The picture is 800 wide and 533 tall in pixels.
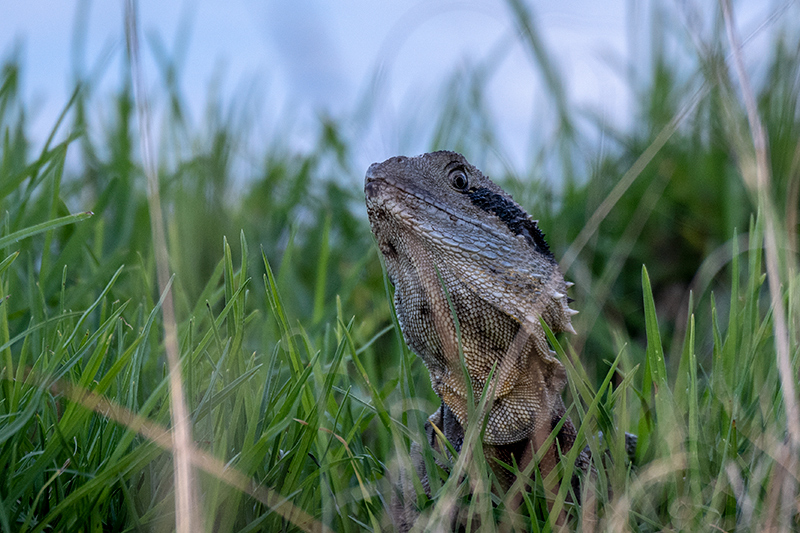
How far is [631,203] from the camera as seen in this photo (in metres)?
5.07

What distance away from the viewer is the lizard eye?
2.51 meters

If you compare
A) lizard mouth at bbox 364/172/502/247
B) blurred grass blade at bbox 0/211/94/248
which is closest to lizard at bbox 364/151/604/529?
lizard mouth at bbox 364/172/502/247

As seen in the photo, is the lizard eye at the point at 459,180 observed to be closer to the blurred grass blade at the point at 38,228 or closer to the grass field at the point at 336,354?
the grass field at the point at 336,354

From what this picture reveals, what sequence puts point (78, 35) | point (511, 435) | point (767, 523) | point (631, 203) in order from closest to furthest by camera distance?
point (767, 523), point (511, 435), point (78, 35), point (631, 203)

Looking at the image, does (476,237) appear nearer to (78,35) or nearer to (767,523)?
(767,523)

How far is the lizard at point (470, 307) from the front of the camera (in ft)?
7.55

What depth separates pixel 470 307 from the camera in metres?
2.30

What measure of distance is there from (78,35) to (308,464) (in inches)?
136

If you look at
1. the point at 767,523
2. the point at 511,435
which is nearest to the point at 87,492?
the point at 511,435

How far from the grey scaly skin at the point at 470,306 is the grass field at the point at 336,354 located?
172 mm

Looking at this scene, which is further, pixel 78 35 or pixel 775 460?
pixel 78 35

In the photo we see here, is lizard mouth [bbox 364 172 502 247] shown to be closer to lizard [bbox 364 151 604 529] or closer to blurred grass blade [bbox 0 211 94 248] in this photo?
lizard [bbox 364 151 604 529]

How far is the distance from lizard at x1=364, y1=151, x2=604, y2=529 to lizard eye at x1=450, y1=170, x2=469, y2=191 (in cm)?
9

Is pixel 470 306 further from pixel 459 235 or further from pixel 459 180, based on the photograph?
pixel 459 180
